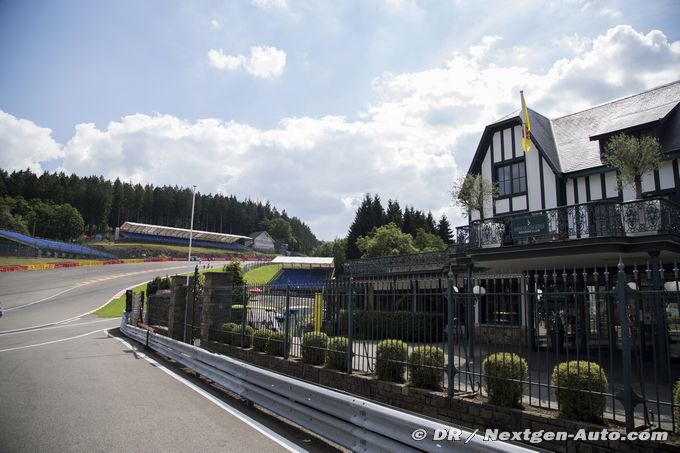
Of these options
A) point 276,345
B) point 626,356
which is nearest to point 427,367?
point 626,356

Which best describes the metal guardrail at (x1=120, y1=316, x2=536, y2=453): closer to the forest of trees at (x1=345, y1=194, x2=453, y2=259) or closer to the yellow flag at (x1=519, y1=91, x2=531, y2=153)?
the yellow flag at (x1=519, y1=91, x2=531, y2=153)

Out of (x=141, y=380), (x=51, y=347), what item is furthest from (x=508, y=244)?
(x=51, y=347)

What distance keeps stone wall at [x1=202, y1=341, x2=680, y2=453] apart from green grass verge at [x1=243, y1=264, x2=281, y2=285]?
159 feet

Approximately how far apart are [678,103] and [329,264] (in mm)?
55480

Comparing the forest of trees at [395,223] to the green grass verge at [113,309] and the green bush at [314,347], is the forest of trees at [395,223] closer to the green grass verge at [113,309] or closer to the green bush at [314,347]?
the green grass verge at [113,309]

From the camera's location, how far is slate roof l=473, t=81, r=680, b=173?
1764cm

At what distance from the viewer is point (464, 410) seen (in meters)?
6.95

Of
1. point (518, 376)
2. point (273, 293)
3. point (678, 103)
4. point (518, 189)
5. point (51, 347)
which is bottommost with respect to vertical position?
point (51, 347)

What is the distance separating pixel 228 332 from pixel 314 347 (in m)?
4.97

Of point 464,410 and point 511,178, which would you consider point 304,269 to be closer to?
point 511,178

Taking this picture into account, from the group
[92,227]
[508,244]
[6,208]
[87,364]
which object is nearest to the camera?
[87,364]

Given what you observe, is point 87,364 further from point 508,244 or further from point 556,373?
point 508,244

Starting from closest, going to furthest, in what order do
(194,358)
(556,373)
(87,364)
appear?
(556,373) < (194,358) < (87,364)

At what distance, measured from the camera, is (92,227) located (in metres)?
119
